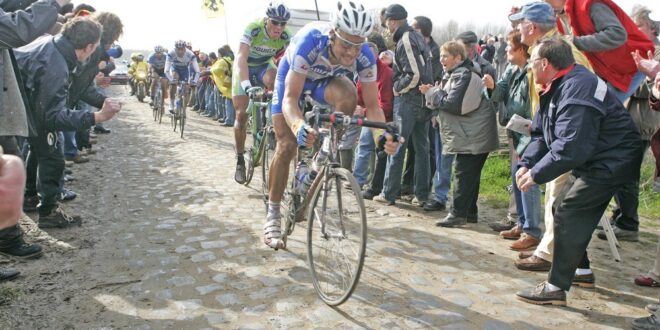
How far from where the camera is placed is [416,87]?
22.8ft

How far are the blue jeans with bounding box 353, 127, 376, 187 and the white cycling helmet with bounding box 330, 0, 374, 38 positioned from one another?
3513 millimetres

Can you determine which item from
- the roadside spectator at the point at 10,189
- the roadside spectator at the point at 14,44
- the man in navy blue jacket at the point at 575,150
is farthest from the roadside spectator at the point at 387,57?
the roadside spectator at the point at 10,189

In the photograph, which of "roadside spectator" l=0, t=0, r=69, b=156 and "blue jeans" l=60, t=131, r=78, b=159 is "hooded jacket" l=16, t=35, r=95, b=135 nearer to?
"roadside spectator" l=0, t=0, r=69, b=156

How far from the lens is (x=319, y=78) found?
4891mm

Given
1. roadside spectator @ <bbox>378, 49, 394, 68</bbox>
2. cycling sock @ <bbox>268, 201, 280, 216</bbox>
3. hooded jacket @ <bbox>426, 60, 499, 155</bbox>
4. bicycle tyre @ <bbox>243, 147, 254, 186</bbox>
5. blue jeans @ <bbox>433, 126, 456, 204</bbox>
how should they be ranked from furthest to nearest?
1. roadside spectator @ <bbox>378, 49, 394, 68</bbox>
2. bicycle tyre @ <bbox>243, 147, 254, 186</bbox>
3. blue jeans @ <bbox>433, 126, 456, 204</bbox>
4. hooded jacket @ <bbox>426, 60, 499, 155</bbox>
5. cycling sock @ <bbox>268, 201, 280, 216</bbox>

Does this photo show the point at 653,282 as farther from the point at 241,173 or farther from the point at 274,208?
the point at 241,173

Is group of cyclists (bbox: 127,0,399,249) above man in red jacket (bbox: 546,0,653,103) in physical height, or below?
below

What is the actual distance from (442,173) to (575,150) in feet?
11.3

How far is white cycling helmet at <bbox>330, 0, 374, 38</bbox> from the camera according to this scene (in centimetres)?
410

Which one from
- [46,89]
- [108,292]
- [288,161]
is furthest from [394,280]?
[46,89]

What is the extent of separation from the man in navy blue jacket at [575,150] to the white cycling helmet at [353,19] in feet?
4.12

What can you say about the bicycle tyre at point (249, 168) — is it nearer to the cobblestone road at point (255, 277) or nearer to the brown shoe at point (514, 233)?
the cobblestone road at point (255, 277)

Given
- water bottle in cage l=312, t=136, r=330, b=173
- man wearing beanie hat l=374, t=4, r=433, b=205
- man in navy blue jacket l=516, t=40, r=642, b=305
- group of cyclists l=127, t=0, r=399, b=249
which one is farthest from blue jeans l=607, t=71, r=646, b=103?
water bottle in cage l=312, t=136, r=330, b=173

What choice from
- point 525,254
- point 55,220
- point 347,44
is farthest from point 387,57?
point 55,220
